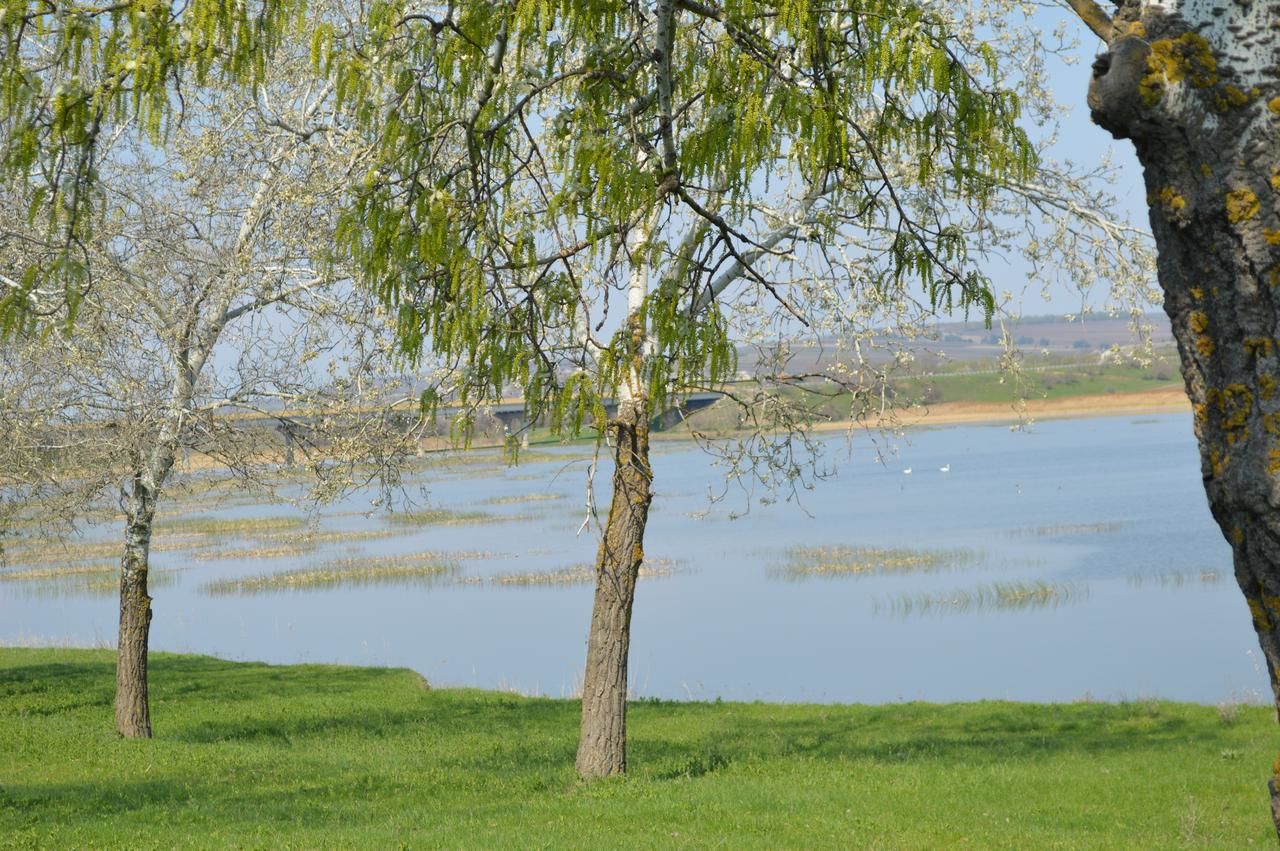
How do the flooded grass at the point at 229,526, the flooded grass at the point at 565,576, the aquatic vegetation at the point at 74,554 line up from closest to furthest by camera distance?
the flooded grass at the point at 565,576 → the aquatic vegetation at the point at 74,554 → the flooded grass at the point at 229,526

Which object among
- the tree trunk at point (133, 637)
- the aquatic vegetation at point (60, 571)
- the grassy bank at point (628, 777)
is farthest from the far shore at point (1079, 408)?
the tree trunk at point (133, 637)

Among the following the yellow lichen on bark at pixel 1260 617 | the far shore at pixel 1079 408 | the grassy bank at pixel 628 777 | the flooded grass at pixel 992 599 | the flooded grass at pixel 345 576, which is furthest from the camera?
the far shore at pixel 1079 408

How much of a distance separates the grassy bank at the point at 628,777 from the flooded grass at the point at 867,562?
1720cm

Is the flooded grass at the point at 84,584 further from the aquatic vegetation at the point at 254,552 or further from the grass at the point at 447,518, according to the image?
the grass at the point at 447,518

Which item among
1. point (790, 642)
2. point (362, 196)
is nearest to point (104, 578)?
point (790, 642)

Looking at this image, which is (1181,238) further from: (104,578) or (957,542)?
(104,578)

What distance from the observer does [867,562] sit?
1463 inches

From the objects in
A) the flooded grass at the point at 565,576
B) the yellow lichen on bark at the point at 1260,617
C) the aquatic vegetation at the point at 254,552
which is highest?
the yellow lichen on bark at the point at 1260,617

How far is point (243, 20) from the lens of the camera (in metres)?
4.44

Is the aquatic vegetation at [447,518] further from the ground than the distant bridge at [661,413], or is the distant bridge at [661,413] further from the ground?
the distant bridge at [661,413]

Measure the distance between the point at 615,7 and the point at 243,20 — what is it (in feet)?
5.20

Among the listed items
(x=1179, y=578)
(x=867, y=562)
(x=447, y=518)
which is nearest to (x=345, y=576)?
(x=867, y=562)

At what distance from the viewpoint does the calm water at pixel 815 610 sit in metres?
23.7

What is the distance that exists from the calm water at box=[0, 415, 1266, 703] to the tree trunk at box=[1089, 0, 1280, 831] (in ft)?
28.0
